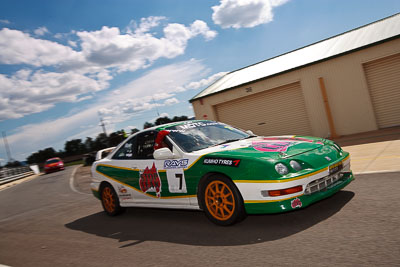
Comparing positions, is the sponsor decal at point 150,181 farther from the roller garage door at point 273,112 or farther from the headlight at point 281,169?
the roller garage door at point 273,112

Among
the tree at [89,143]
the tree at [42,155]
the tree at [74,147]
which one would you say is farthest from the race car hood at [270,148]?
the tree at [42,155]

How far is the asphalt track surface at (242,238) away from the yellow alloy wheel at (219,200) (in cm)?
20

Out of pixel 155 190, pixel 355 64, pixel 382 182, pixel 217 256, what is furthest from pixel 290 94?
pixel 217 256

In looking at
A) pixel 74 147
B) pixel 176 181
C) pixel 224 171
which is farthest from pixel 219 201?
pixel 74 147

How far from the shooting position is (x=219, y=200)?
14.1ft

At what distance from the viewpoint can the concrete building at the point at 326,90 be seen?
12961mm

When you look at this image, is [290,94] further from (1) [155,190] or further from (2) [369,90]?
(1) [155,190]

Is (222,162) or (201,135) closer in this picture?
(222,162)

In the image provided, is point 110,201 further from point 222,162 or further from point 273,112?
point 273,112

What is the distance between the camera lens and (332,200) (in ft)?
15.4

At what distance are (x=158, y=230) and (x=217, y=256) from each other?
1.69m

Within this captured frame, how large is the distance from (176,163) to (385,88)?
36.9 ft

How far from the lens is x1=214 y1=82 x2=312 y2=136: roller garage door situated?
50.2 feet

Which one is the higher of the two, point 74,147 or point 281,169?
point 74,147
